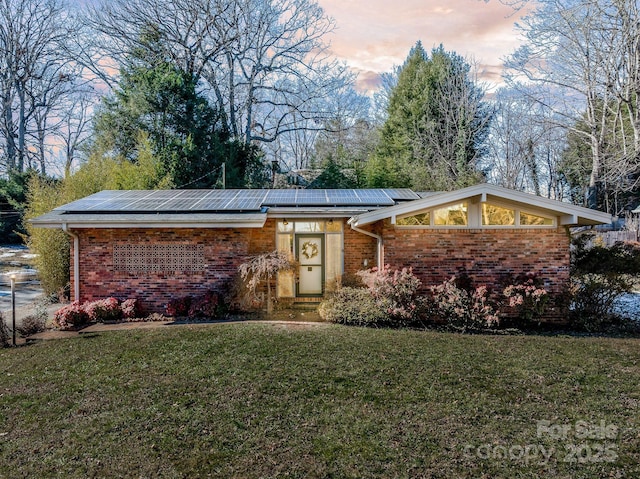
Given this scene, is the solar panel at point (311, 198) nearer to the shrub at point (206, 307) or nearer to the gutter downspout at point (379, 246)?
the gutter downspout at point (379, 246)

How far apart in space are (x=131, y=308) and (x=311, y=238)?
4.89m

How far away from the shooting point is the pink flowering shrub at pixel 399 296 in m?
7.95

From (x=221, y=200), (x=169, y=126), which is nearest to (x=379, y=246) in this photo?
(x=221, y=200)

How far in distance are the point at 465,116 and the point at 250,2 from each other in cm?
1461

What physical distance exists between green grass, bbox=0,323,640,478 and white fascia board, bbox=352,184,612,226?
Result: 2680 mm

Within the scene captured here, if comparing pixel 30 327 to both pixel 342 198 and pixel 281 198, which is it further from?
pixel 342 198

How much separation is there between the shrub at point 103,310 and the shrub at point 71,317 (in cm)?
12

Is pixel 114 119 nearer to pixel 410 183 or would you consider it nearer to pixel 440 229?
pixel 410 183

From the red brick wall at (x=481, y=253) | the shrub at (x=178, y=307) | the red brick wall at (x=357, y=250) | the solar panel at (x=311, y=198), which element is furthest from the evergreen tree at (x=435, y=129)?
the shrub at (x=178, y=307)

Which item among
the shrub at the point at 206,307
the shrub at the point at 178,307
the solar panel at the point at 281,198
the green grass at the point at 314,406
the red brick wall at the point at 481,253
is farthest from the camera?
the solar panel at the point at 281,198

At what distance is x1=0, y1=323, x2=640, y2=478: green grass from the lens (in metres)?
3.34

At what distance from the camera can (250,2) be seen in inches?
853

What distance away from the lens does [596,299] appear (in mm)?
8297

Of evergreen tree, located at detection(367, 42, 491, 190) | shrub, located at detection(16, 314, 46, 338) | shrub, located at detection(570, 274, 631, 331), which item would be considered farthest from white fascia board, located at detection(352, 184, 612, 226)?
evergreen tree, located at detection(367, 42, 491, 190)
